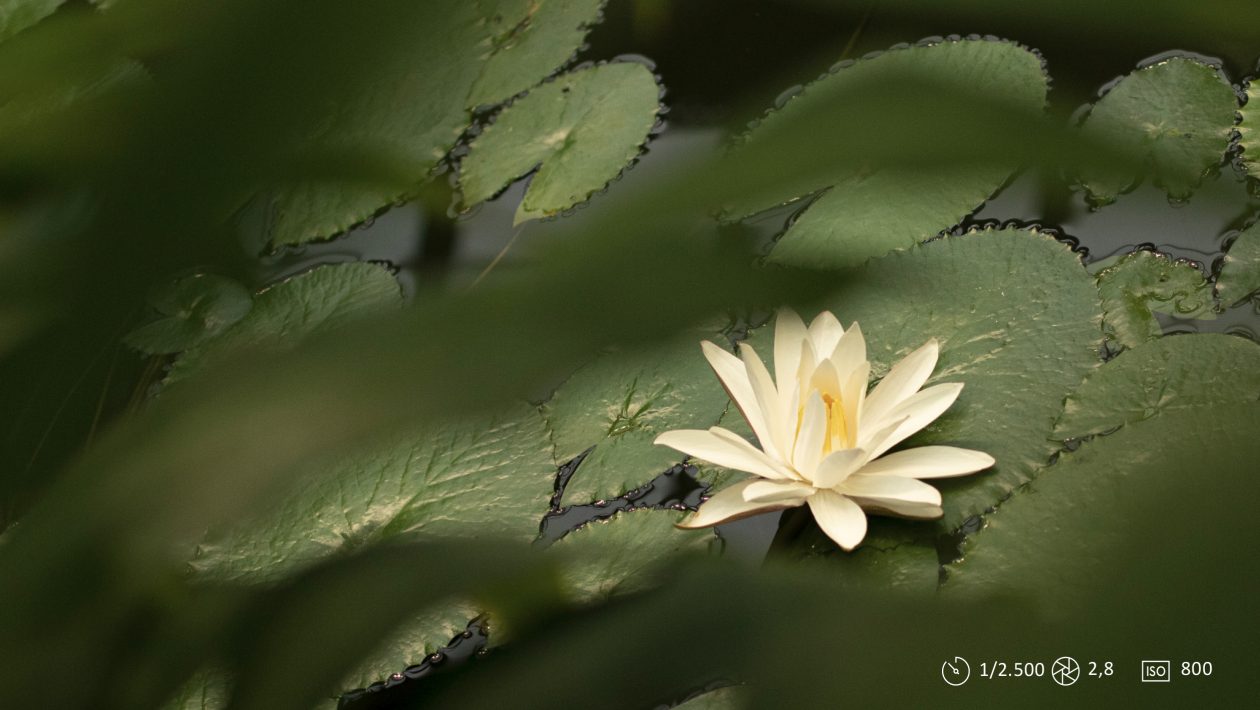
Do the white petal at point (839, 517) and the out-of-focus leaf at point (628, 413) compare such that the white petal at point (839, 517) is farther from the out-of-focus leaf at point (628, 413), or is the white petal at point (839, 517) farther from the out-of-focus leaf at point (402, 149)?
the out-of-focus leaf at point (402, 149)

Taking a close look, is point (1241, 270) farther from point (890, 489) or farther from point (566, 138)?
point (566, 138)

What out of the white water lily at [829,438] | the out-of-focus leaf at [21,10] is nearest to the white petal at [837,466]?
the white water lily at [829,438]

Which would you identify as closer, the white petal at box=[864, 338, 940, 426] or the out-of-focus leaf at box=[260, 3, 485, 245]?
the white petal at box=[864, 338, 940, 426]

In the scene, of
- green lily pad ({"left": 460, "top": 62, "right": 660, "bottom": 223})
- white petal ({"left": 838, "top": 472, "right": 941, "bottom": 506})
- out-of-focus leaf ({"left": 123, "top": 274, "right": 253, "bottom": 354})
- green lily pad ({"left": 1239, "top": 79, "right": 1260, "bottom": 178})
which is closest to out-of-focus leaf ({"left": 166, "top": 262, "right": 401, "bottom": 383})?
out-of-focus leaf ({"left": 123, "top": 274, "right": 253, "bottom": 354})

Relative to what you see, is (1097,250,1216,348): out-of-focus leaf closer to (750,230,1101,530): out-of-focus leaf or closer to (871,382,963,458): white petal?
(750,230,1101,530): out-of-focus leaf

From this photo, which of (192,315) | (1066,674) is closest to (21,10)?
(192,315)

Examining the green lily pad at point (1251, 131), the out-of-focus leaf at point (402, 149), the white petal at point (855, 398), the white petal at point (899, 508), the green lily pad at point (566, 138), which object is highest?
the out-of-focus leaf at point (402, 149)
